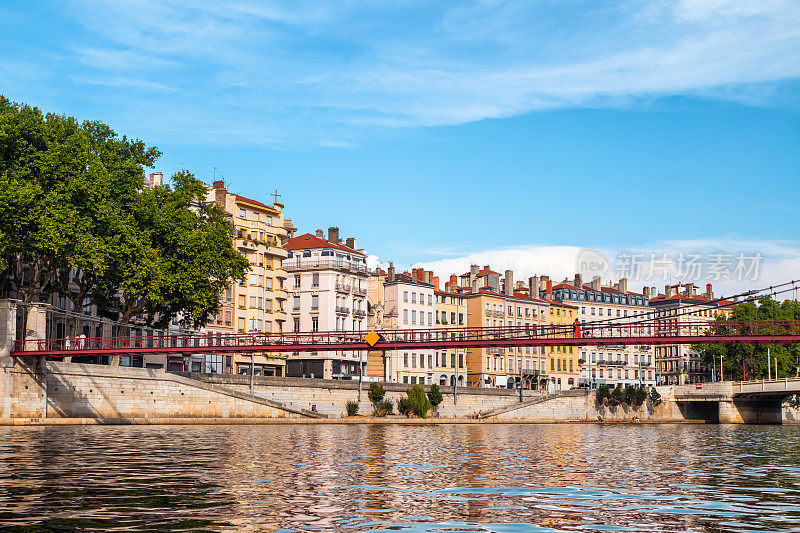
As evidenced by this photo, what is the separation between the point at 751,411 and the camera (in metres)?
114

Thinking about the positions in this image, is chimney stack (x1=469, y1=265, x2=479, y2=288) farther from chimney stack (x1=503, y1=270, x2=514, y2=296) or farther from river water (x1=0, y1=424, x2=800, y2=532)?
river water (x1=0, y1=424, x2=800, y2=532)

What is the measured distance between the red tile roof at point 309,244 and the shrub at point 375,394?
2902 cm

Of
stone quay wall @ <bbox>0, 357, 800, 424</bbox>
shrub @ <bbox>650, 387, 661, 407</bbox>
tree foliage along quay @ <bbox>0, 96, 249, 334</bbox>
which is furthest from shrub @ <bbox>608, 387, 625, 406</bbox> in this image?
Result: tree foliage along quay @ <bbox>0, 96, 249, 334</bbox>

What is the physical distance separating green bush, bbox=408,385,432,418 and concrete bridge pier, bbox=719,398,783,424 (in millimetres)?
42318

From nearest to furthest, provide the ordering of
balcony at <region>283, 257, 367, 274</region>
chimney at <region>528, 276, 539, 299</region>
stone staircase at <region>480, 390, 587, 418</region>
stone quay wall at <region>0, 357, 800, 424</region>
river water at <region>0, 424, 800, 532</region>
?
river water at <region>0, 424, 800, 532</region> < stone quay wall at <region>0, 357, 800, 424</region> < stone staircase at <region>480, 390, 587, 418</region> < balcony at <region>283, 257, 367, 274</region> < chimney at <region>528, 276, 539, 299</region>

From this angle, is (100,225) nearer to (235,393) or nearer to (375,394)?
(235,393)

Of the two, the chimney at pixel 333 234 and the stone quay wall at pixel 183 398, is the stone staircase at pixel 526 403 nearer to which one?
the stone quay wall at pixel 183 398

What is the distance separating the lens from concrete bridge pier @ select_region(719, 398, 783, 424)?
112 metres

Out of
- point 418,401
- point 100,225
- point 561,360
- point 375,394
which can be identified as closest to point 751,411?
point 561,360

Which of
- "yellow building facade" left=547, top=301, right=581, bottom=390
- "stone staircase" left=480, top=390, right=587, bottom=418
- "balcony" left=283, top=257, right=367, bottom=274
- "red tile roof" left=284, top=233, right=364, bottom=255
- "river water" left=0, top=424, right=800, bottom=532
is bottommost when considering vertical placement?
"stone staircase" left=480, top=390, right=587, bottom=418

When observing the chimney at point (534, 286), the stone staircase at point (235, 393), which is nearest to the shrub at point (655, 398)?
the chimney at point (534, 286)

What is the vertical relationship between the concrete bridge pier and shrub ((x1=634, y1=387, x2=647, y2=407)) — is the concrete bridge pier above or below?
below

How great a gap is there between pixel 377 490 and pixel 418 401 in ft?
214

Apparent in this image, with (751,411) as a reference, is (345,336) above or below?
above
